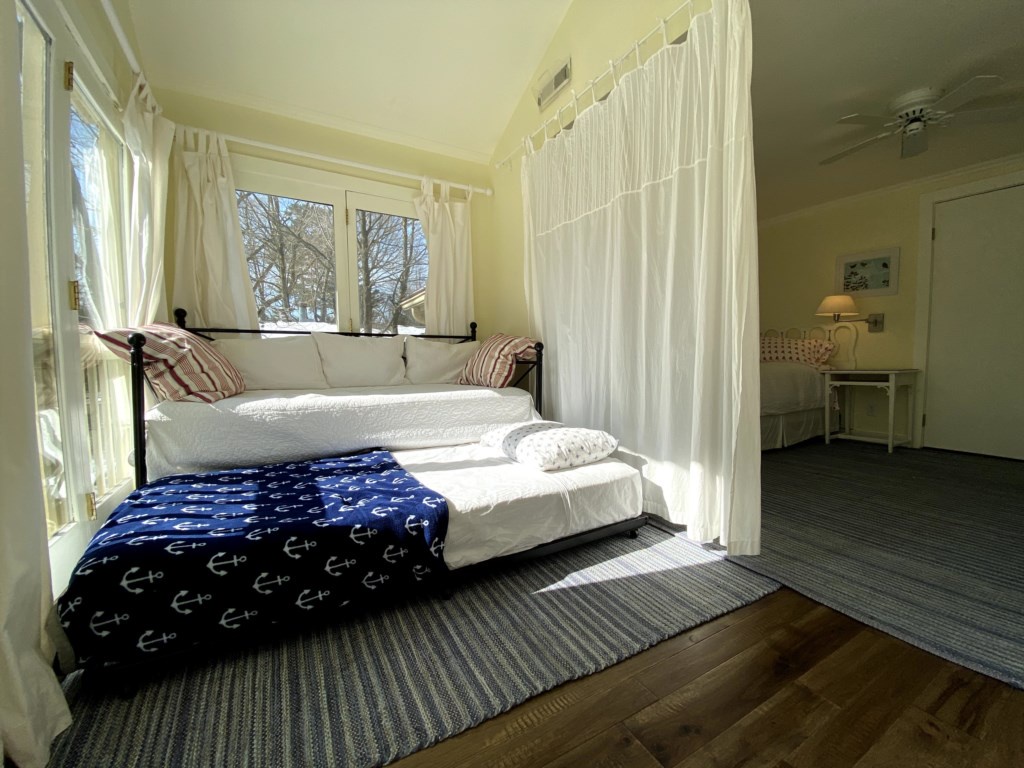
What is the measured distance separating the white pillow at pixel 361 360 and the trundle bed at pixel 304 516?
531mm

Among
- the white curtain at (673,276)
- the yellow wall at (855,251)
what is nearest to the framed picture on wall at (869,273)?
the yellow wall at (855,251)

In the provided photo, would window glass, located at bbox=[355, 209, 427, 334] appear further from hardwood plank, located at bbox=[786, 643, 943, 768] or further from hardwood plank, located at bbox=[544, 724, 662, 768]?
hardwood plank, located at bbox=[786, 643, 943, 768]

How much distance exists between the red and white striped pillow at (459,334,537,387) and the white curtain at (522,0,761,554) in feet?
0.88

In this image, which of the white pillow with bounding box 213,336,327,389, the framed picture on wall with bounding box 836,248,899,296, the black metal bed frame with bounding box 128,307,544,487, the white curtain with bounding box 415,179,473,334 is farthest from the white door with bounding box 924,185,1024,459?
the white pillow with bounding box 213,336,327,389

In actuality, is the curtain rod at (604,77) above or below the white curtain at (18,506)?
above

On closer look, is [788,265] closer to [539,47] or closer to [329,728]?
[539,47]

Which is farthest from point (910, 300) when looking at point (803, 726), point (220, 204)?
point (220, 204)

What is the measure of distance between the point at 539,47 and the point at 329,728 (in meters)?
3.46

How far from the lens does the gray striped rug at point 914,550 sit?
113 cm

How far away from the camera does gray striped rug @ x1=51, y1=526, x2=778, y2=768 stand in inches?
31.5

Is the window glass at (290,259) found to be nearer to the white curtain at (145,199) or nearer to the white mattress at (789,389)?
the white curtain at (145,199)

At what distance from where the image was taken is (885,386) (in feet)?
10.9

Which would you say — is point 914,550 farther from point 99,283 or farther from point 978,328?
point 99,283

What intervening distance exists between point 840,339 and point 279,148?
5096mm
